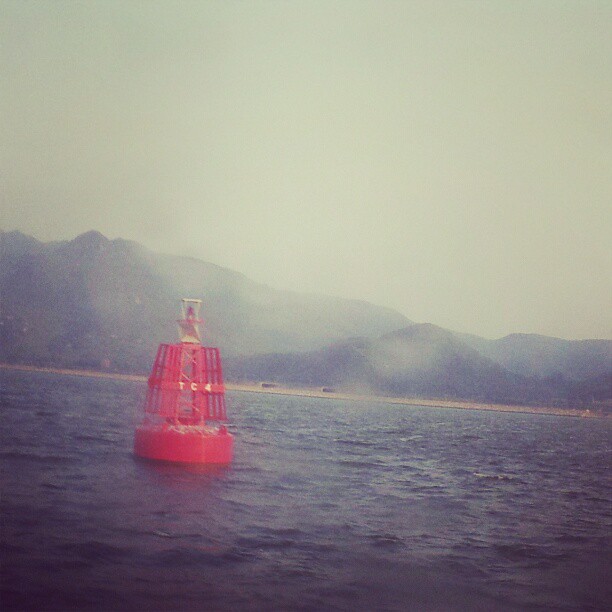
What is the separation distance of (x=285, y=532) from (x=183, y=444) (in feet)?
15.0

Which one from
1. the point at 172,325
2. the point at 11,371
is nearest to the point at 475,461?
the point at 172,325

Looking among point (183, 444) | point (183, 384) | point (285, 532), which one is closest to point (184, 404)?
point (183, 384)

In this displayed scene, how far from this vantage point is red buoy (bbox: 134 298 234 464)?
17.5m

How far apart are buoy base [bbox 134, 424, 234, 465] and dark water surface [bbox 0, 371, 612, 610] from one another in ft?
1.11

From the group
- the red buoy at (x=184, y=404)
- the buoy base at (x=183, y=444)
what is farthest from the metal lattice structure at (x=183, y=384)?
the buoy base at (x=183, y=444)

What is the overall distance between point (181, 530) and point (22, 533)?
103 inches

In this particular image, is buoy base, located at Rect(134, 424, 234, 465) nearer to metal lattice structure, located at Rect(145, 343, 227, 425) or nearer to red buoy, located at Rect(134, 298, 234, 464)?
red buoy, located at Rect(134, 298, 234, 464)

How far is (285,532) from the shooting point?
13.6 meters

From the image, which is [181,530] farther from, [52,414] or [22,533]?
[52,414]

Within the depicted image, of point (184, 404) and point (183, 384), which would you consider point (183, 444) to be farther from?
point (184, 404)

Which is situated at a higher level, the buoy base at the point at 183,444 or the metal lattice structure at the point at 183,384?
the metal lattice structure at the point at 183,384

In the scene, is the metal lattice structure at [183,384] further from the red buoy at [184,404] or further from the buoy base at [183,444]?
the buoy base at [183,444]

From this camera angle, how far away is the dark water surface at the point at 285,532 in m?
10.2

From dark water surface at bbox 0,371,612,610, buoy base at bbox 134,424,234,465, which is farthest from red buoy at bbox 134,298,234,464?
dark water surface at bbox 0,371,612,610
